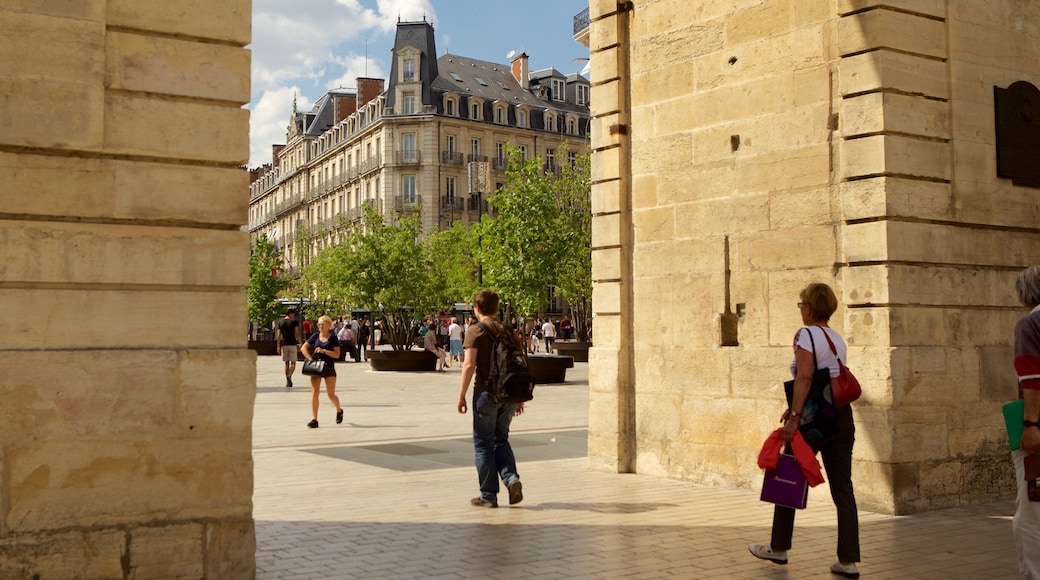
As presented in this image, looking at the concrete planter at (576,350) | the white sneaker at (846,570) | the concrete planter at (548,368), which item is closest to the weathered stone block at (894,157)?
the white sneaker at (846,570)

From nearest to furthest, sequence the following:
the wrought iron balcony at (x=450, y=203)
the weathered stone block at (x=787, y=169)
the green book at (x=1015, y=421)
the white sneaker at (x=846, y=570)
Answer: the green book at (x=1015, y=421) < the white sneaker at (x=846, y=570) < the weathered stone block at (x=787, y=169) < the wrought iron balcony at (x=450, y=203)

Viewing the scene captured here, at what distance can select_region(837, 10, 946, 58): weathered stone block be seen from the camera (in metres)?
8.43

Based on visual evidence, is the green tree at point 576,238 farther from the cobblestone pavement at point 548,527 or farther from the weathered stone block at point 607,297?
the cobblestone pavement at point 548,527

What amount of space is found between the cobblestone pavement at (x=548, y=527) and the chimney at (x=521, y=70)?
74.4m

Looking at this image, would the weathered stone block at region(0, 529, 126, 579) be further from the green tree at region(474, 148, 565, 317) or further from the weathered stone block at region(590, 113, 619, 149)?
the green tree at region(474, 148, 565, 317)

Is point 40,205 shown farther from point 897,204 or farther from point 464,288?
point 464,288

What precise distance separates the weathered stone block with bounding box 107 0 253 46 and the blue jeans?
11.9ft

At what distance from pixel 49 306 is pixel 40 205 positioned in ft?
1.72

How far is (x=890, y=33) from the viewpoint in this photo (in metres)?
8.45

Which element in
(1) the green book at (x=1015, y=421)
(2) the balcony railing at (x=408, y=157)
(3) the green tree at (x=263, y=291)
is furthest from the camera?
(2) the balcony railing at (x=408, y=157)

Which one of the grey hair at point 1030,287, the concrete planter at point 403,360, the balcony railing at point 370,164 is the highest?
the balcony railing at point 370,164

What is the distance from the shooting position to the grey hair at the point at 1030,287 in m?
5.46

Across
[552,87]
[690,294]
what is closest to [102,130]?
[690,294]

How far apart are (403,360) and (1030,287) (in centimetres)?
2780
